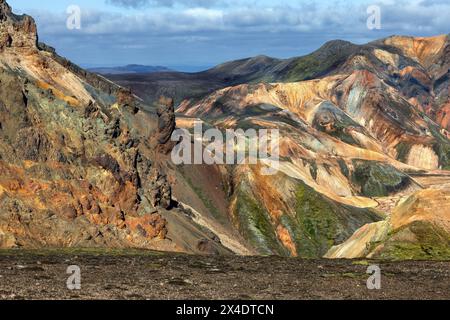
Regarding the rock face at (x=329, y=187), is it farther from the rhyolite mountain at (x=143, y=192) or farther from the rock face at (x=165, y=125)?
the rock face at (x=165, y=125)

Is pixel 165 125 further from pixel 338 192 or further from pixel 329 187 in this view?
pixel 338 192

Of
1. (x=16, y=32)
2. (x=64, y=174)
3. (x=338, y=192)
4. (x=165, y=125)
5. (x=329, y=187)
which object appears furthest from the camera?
(x=338, y=192)

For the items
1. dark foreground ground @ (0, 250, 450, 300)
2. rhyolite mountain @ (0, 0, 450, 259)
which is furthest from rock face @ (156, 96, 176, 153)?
dark foreground ground @ (0, 250, 450, 300)

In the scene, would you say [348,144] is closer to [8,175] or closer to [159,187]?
[159,187]

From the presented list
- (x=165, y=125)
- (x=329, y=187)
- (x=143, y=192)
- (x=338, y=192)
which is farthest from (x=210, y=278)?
(x=338, y=192)
